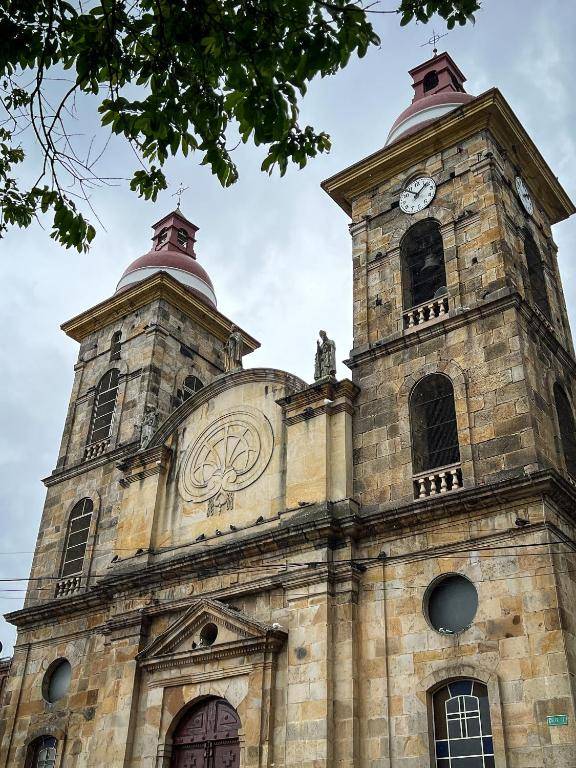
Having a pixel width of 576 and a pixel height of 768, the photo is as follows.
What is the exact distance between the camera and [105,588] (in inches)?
766

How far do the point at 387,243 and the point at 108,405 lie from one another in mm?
9951

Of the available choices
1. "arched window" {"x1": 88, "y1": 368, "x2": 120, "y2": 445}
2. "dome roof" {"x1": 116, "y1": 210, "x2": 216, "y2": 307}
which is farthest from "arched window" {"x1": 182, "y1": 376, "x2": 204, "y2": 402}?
"dome roof" {"x1": 116, "y1": 210, "x2": 216, "y2": 307}

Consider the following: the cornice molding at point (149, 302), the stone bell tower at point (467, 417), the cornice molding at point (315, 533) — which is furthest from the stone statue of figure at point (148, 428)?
the stone bell tower at point (467, 417)

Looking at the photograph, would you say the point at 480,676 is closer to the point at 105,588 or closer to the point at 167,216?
the point at 105,588

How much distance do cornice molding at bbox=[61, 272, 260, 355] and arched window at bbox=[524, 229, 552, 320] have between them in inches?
413

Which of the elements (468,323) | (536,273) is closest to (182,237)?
(536,273)

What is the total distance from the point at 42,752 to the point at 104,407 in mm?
9640

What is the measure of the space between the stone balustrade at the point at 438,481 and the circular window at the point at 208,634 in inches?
196

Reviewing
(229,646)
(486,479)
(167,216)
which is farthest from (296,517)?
(167,216)

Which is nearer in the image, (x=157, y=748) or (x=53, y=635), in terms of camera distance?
(x=157, y=748)

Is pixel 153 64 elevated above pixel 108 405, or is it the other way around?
pixel 108 405

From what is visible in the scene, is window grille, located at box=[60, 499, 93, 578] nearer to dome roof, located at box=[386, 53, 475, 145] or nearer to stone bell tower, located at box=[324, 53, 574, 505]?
stone bell tower, located at box=[324, 53, 574, 505]

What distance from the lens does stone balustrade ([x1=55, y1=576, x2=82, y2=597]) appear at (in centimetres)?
2142

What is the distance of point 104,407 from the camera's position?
81.9 ft
